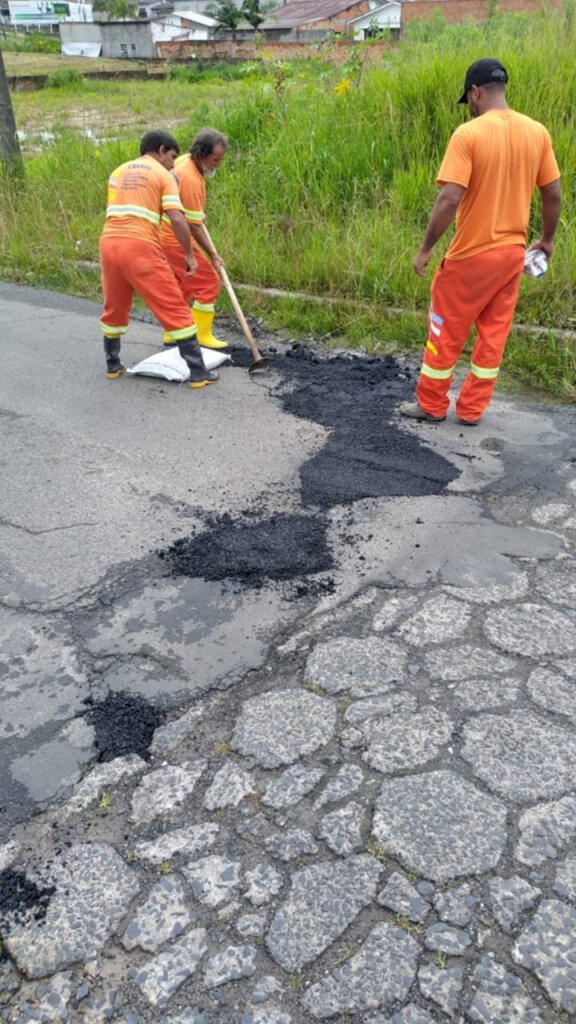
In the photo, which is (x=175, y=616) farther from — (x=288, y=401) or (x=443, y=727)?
(x=288, y=401)

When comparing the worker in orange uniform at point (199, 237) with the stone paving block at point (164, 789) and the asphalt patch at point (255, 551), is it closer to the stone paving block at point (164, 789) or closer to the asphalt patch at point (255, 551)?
the asphalt patch at point (255, 551)

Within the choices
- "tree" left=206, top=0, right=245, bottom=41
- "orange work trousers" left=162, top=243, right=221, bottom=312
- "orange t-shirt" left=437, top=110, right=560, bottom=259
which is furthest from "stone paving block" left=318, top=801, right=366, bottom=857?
"tree" left=206, top=0, right=245, bottom=41

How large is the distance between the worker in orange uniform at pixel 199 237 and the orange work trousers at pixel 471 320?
2041 mm

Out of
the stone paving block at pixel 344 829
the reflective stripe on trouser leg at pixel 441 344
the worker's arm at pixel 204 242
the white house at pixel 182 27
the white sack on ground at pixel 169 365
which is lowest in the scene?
the stone paving block at pixel 344 829

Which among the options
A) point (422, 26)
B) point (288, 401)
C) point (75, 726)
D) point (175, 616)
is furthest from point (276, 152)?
point (75, 726)

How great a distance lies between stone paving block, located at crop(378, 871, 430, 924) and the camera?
2.02 m

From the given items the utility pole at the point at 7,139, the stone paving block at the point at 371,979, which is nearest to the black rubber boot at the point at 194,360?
the stone paving block at the point at 371,979

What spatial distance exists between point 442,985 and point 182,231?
467cm

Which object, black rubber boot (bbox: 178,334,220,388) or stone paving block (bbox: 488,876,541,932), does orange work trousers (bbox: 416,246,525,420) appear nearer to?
black rubber boot (bbox: 178,334,220,388)

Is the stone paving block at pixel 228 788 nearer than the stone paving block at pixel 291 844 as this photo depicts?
No

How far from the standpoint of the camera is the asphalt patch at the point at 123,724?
258cm

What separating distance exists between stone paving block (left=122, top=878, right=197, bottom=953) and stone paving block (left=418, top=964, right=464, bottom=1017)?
599mm

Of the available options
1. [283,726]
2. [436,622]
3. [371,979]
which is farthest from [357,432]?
[371,979]

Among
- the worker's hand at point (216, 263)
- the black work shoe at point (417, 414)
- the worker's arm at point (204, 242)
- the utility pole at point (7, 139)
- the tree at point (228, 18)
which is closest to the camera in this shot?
the black work shoe at point (417, 414)
